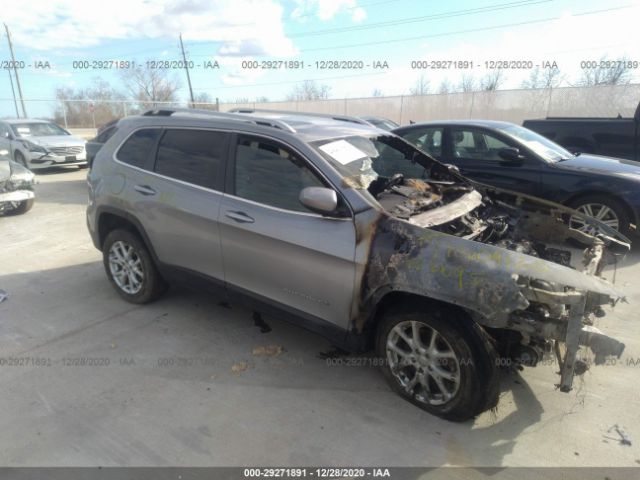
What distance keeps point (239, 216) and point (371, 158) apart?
118 centimetres

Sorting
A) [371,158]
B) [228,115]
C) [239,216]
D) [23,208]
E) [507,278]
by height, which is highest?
[228,115]

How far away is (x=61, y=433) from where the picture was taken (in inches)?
108

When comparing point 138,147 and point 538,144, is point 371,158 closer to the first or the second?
point 138,147

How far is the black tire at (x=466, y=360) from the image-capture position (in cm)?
260

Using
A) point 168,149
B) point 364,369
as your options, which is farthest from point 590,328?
point 168,149

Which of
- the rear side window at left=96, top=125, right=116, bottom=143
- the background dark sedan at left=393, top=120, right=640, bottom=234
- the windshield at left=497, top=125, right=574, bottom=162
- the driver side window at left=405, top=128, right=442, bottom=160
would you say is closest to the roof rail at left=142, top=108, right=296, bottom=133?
the driver side window at left=405, top=128, right=442, bottom=160

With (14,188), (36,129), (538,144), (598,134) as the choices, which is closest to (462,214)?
(538,144)

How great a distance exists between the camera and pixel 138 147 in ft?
13.9

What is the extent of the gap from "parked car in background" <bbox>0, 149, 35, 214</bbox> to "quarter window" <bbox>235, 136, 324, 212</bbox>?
264 inches

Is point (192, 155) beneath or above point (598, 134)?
above

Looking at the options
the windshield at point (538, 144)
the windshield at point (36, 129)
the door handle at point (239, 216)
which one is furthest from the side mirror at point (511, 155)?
the windshield at point (36, 129)

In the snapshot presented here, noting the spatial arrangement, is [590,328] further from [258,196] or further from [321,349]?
[258,196]

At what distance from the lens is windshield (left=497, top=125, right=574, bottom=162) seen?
6.12 m

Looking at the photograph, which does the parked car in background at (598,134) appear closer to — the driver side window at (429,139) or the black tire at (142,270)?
the driver side window at (429,139)
